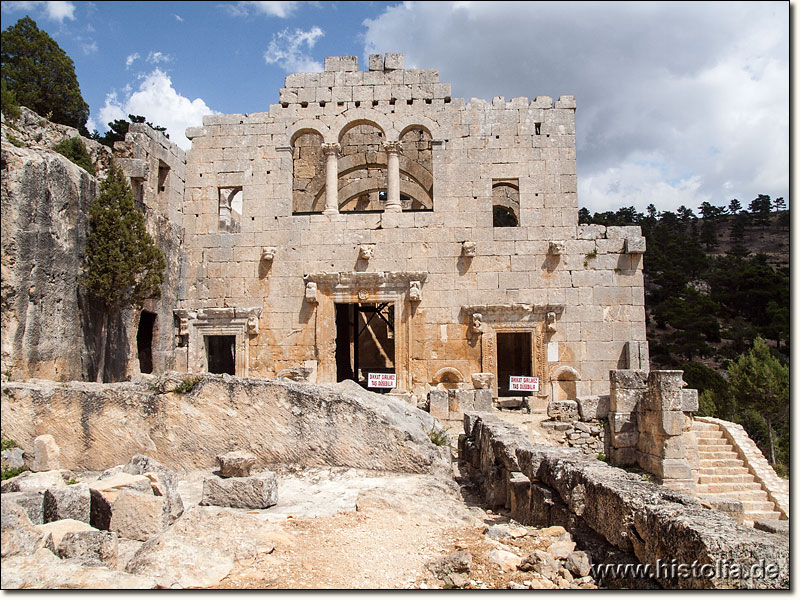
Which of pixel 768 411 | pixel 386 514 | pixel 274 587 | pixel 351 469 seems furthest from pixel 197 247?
pixel 768 411

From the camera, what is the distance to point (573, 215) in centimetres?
1642

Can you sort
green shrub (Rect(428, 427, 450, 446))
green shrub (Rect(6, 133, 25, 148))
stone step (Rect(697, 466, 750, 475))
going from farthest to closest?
stone step (Rect(697, 466, 750, 475))
green shrub (Rect(6, 133, 25, 148))
green shrub (Rect(428, 427, 450, 446))

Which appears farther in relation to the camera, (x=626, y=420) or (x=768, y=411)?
(x=768, y=411)

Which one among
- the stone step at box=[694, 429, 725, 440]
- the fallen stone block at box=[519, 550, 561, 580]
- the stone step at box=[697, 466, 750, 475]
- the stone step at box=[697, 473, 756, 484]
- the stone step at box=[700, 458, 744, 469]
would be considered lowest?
the stone step at box=[697, 473, 756, 484]

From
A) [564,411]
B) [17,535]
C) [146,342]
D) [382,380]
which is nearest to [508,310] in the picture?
[382,380]

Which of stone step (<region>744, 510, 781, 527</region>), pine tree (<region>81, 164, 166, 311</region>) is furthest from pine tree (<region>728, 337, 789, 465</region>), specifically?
pine tree (<region>81, 164, 166, 311</region>)

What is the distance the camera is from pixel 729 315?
131 feet

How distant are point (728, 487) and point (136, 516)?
452 inches

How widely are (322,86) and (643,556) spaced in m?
15.0

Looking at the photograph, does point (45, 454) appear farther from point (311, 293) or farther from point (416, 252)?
point (416, 252)

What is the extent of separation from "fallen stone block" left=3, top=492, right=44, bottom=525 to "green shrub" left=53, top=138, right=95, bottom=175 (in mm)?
8696

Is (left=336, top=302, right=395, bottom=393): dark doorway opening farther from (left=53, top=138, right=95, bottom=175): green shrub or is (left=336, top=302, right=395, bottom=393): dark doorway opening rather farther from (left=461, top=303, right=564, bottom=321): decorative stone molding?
(left=53, top=138, right=95, bottom=175): green shrub

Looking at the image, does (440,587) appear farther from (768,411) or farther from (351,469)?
(768,411)

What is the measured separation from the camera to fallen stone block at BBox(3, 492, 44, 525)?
215 inches
